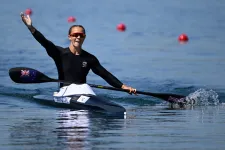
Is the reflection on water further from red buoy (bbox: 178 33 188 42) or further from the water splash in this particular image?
red buoy (bbox: 178 33 188 42)

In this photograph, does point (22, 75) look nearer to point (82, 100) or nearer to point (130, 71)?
point (82, 100)

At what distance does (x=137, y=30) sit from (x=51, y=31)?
3.56m

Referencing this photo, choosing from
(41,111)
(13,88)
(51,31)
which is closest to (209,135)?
(41,111)

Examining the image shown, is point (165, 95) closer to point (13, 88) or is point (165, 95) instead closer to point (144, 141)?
point (13, 88)

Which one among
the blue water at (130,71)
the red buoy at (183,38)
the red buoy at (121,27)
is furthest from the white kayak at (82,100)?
the red buoy at (121,27)

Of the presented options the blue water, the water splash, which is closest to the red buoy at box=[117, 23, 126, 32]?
the blue water

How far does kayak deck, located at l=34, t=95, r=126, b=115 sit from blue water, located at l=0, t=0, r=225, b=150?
0.19 meters

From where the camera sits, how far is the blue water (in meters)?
11.2

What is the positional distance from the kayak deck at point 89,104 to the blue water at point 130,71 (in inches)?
7.5

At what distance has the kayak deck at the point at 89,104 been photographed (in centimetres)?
1502

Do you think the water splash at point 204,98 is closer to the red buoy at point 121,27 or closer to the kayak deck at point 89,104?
the kayak deck at point 89,104

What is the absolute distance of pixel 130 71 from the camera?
25031 mm

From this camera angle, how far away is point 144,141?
10.8m

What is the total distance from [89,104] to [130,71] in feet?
31.9
